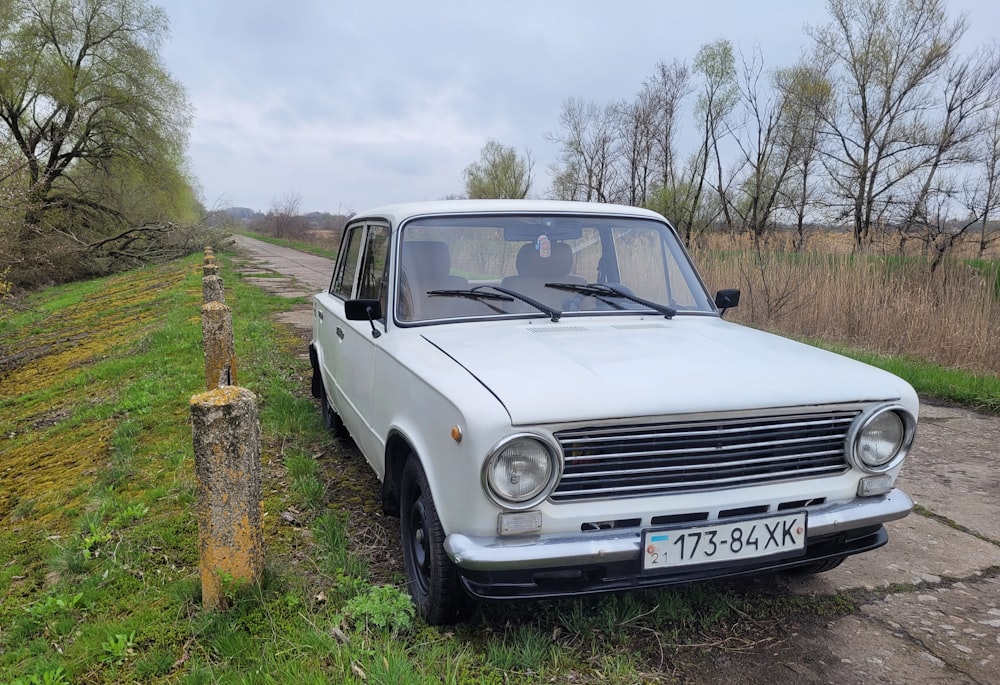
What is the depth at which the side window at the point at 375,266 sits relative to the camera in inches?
139

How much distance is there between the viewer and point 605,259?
3.73 metres

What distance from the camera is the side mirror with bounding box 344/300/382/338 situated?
3.26 meters

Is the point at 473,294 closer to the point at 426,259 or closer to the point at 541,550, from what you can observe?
the point at 426,259

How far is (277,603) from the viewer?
2666 millimetres

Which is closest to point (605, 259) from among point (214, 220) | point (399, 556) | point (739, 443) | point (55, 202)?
point (739, 443)

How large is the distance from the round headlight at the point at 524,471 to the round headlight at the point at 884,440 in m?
1.26

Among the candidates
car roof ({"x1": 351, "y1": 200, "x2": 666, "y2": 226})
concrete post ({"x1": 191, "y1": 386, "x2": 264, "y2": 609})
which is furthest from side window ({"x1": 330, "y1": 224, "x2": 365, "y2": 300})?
concrete post ({"x1": 191, "y1": 386, "x2": 264, "y2": 609})

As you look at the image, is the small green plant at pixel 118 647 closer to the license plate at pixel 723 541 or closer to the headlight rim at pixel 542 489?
the headlight rim at pixel 542 489

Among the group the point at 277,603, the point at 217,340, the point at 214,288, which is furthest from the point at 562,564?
the point at 214,288

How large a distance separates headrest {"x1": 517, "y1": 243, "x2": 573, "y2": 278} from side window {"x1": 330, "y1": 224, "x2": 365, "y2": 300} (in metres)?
1.29

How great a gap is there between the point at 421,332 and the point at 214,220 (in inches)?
1094

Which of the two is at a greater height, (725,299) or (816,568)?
(725,299)

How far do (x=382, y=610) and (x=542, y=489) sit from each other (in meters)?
0.94

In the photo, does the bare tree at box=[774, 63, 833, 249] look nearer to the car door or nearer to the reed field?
the reed field
